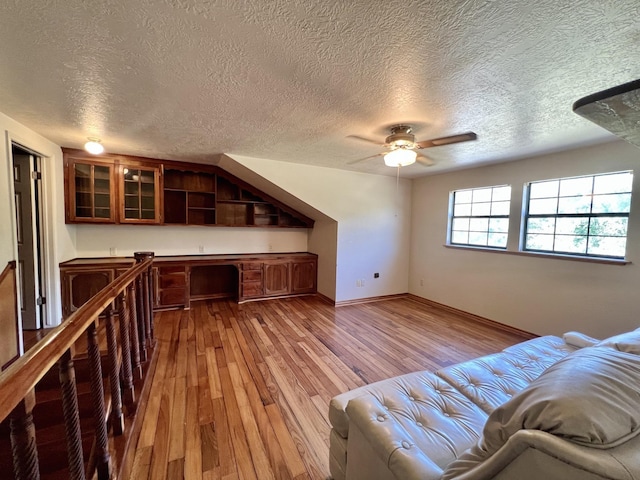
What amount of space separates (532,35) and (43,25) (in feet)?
7.35

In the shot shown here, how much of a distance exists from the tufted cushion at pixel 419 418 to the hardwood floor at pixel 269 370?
0.62m

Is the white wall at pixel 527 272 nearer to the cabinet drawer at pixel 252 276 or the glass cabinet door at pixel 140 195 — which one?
the cabinet drawer at pixel 252 276

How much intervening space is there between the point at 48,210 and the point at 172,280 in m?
1.62

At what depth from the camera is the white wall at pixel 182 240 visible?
4.02 m

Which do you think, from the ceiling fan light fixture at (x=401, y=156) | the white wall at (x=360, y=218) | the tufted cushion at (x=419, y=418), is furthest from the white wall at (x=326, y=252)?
the tufted cushion at (x=419, y=418)

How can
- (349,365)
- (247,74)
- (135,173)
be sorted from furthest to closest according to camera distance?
(135,173) < (349,365) < (247,74)

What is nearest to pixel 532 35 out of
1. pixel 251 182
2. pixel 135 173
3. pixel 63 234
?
pixel 251 182

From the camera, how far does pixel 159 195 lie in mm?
3975

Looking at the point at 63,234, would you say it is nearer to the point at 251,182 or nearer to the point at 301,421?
the point at 251,182

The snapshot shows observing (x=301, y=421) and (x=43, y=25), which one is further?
(x=301, y=421)

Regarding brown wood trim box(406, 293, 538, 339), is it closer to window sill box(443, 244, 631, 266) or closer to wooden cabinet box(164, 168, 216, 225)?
window sill box(443, 244, 631, 266)

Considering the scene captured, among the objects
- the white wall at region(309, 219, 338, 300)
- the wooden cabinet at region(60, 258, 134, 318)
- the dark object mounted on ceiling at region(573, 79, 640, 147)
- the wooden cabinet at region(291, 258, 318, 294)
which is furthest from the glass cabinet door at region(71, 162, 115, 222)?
the dark object mounted on ceiling at region(573, 79, 640, 147)

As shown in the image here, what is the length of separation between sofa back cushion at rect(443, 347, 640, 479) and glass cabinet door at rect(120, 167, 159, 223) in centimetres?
443

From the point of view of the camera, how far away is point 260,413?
193 cm
